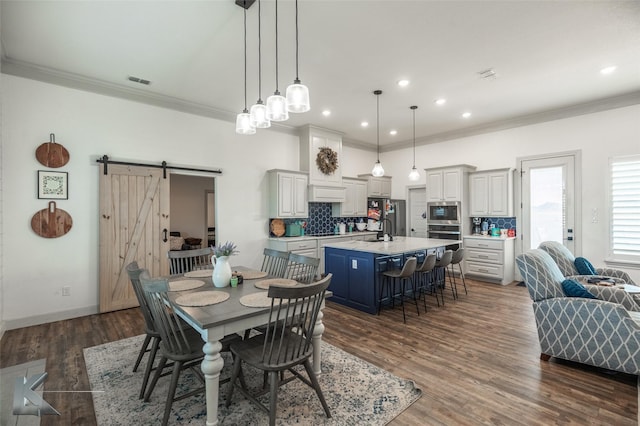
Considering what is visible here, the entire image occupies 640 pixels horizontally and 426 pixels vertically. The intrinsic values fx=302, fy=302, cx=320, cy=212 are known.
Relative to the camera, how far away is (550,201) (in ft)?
18.4

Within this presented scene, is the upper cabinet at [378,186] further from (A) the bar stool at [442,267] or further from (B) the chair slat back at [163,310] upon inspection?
(B) the chair slat back at [163,310]

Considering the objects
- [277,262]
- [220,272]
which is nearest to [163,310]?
[220,272]

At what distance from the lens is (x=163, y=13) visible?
280 cm

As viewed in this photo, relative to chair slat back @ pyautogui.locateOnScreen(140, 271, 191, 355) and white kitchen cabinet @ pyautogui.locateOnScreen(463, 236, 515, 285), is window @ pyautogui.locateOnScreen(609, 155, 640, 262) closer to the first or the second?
white kitchen cabinet @ pyautogui.locateOnScreen(463, 236, 515, 285)

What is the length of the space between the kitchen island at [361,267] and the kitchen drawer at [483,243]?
1.60 m

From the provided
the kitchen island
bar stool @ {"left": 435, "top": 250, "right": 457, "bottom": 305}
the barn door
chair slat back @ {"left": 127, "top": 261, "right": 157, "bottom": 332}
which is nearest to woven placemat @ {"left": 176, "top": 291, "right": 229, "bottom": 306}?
chair slat back @ {"left": 127, "top": 261, "right": 157, "bottom": 332}

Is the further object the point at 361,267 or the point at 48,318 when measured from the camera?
the point at 361,267

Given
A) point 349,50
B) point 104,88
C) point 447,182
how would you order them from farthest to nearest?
point 447,182 < point 104,88 < point 349,50

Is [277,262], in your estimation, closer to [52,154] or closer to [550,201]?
[52,154]

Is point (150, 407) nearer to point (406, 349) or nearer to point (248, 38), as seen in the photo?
point (406, 349)

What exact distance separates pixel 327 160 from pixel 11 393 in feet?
20.0

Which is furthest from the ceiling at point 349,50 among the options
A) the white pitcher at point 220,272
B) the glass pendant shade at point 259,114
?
the white pitcher at point 220,272

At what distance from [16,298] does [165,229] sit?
1.84 m

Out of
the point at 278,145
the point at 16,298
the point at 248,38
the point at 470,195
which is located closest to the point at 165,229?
the point at 16,298
